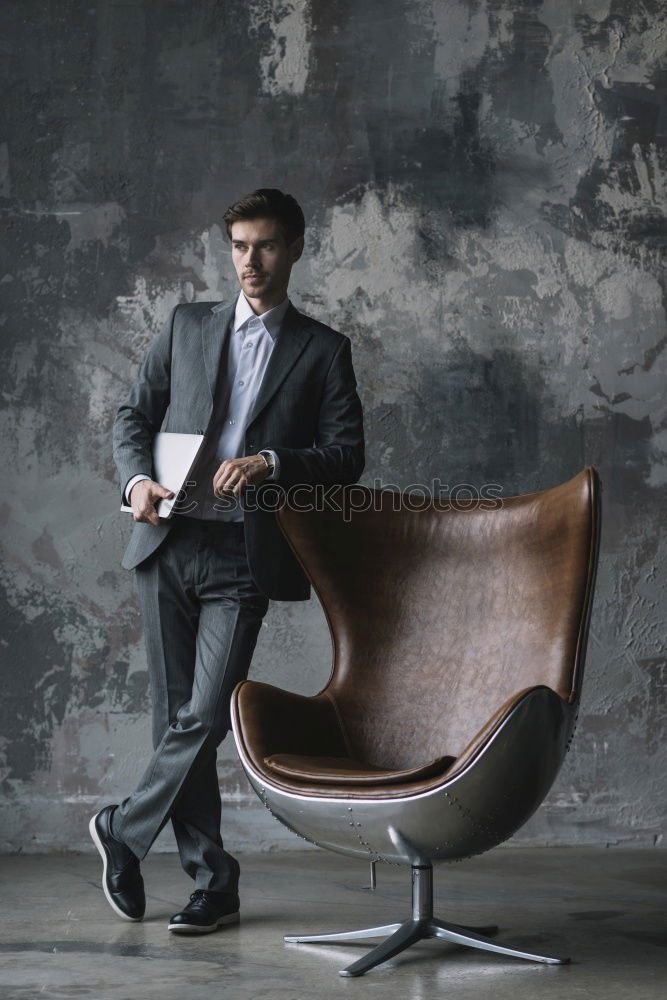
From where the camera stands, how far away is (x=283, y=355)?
2.61m

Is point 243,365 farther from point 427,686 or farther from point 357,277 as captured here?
point 357,277

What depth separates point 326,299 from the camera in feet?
11.6

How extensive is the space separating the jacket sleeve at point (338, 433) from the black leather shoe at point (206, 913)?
0.98 m

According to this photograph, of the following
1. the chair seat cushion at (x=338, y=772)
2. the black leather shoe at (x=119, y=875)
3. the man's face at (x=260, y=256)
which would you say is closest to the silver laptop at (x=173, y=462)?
the man's face at (x=260, y=256)

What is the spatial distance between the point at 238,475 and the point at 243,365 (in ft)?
1.18

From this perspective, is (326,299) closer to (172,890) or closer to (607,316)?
(607,316)

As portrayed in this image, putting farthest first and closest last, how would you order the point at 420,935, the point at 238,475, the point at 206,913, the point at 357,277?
the point at 357,277 < the point at 206,913 < the point at 238,475 < the point at 420,935

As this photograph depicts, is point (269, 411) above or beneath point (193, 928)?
above

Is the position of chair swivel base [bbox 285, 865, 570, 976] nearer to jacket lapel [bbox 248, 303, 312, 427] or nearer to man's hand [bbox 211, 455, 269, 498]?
man's hand [bbox 211, 455, 269, 498]

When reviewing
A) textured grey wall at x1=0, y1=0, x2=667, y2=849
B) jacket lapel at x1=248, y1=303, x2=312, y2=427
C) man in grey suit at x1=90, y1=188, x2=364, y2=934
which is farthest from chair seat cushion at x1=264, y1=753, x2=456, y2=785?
textured grey wall at x1=0, y1=0, x2=667, y2=849

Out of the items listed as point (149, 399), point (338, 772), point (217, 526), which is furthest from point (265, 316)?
point (338, 772)

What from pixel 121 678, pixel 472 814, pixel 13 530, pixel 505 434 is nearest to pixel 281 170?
pixel 505 434

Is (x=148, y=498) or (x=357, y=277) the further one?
(x=357, y=277)

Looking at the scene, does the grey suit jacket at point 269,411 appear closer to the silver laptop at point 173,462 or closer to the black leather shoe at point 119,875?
the silver laptop at point 173,462
